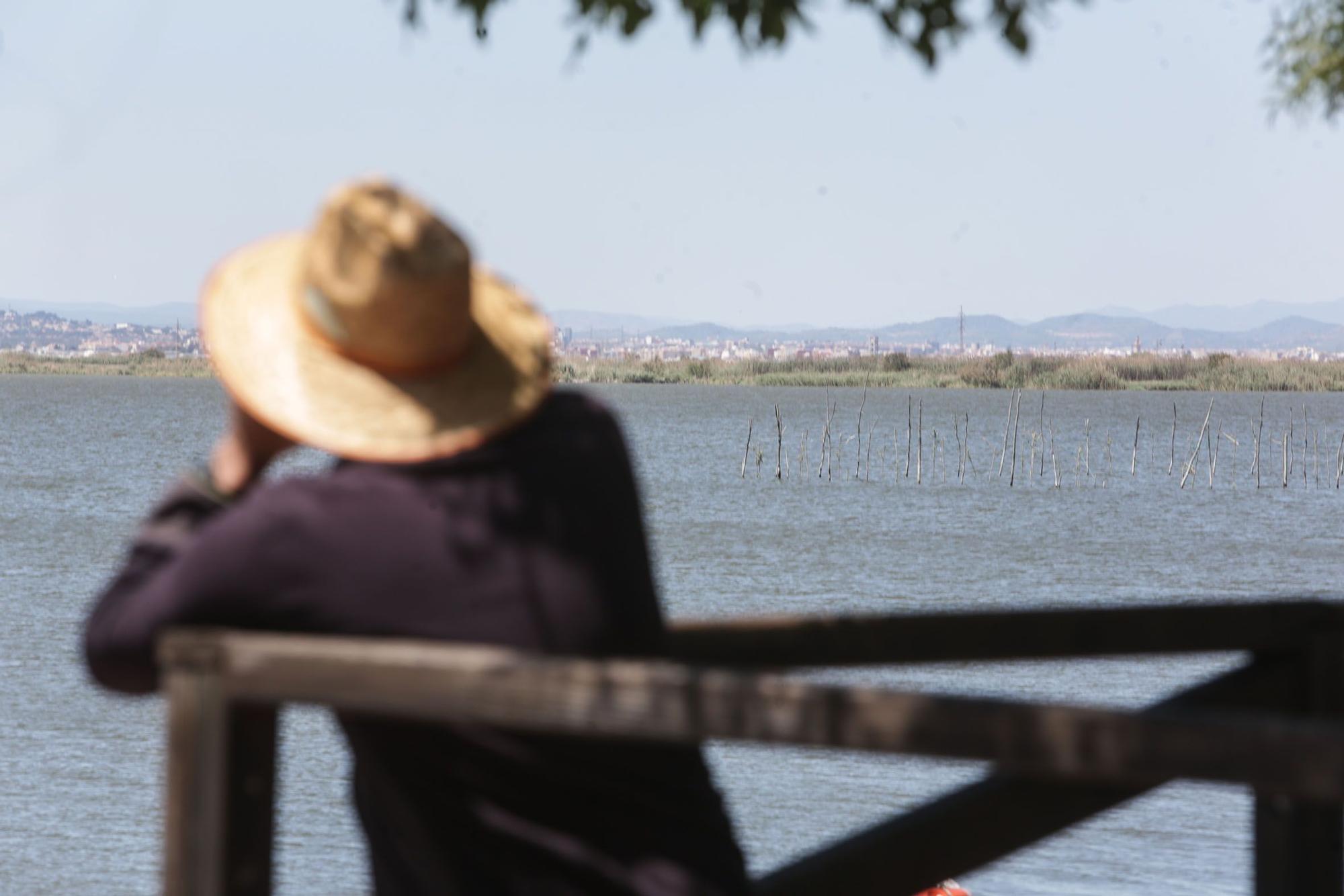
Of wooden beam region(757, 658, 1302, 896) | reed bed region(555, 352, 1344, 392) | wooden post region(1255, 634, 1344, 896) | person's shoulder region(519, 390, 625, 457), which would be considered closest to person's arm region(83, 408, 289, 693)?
person's shoulder region(519, 390, 625, 457)

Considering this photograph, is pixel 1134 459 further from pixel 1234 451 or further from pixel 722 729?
pixel 722 729

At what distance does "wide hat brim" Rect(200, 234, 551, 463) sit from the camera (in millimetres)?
1817

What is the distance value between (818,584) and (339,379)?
104 ft

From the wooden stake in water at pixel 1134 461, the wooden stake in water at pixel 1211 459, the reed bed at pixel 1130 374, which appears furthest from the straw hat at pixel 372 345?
the reed bed at pixel 1130 374

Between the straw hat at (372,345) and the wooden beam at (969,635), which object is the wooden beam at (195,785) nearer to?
the straw hat at (372,345)

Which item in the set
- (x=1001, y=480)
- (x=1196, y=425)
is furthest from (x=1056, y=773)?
(x=1196, y=425)

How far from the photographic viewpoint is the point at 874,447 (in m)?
92.2

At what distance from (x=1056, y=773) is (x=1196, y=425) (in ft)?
421

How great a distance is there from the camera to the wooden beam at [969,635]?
2.32 m

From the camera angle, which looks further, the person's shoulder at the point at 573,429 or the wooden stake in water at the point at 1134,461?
the wooden stake in water at the point at 1134,461

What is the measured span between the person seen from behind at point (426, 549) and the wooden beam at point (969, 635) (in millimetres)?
427

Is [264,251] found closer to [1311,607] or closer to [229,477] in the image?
[229,477]

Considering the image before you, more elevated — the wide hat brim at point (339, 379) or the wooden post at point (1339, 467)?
the wide hat brim at point (339, 379)

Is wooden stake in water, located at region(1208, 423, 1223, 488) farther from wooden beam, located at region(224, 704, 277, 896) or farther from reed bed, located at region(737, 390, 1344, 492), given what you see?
wooden beam, located at region(224, 704, 277, 896)
